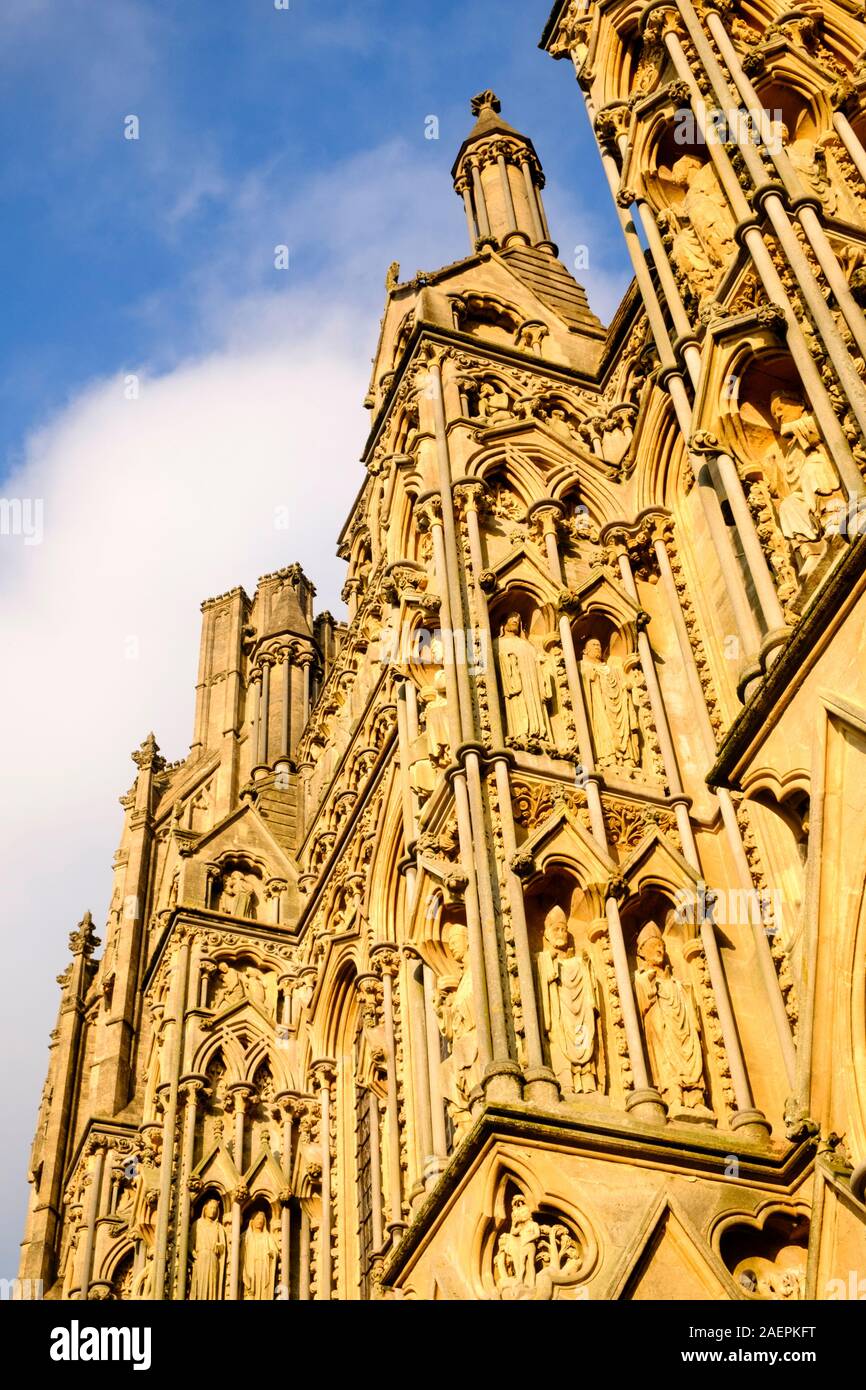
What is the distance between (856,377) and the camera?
10.8m

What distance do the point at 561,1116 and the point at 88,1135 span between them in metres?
14.4

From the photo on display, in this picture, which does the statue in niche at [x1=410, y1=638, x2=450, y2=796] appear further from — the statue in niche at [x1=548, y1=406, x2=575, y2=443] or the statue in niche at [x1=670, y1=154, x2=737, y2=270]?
the statue in niche at [x1=670, y1=154, x2=737, y2=270]

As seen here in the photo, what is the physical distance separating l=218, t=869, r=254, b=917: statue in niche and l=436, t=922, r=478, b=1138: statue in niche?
806 centimetres

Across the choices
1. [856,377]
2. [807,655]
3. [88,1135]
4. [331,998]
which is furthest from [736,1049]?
[88,1135]

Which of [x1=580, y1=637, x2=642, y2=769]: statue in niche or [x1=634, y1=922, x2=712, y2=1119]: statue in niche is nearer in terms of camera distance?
[x1=634, y1=922, x2=712, y2=1119]: statue in niche

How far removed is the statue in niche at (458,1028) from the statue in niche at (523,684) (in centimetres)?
171

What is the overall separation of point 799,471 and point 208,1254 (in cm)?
1040

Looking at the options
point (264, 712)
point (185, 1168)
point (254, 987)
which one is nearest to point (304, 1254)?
point (185, 1168)

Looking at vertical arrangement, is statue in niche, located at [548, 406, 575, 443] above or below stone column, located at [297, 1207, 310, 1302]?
above

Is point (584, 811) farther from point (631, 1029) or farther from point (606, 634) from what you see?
point (606, 634)

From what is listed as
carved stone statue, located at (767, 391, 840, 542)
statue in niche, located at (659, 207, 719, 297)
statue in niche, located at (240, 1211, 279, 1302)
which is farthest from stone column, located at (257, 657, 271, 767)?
carved stone statue, located at (767, 391, 840, 542)

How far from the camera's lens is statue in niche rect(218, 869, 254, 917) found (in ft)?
71.1
